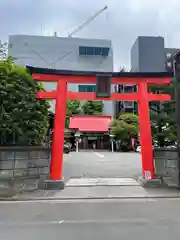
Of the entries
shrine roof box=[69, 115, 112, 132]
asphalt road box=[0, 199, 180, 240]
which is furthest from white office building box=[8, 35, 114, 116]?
asphalt road box=[0, 199, 180, 240]

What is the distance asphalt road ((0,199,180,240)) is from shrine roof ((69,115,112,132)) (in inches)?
1779

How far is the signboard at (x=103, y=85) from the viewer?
15.3 meters

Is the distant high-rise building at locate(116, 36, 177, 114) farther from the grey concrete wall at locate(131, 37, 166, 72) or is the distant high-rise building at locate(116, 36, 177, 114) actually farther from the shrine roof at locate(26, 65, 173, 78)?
the shrine roof at locate(26, 65, 173, 78)

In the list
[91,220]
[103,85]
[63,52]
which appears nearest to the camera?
[91,220]

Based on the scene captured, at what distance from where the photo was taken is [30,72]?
15055mm

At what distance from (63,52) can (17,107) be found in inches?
2577

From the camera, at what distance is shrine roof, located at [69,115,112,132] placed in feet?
184

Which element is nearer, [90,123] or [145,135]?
[145,135]

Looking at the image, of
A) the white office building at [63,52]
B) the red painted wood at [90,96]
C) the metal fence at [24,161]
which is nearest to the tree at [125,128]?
the white office building at [63,52]

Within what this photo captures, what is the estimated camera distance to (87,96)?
15453 mm

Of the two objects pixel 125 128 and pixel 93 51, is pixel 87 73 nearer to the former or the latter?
pixel 125 128

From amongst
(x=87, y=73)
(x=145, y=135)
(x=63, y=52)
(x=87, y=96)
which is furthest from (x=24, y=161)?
(x=63, y=52)

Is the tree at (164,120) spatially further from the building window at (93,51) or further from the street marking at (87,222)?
the building window at (93,51)

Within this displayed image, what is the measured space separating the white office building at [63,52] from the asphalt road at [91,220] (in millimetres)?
68595
